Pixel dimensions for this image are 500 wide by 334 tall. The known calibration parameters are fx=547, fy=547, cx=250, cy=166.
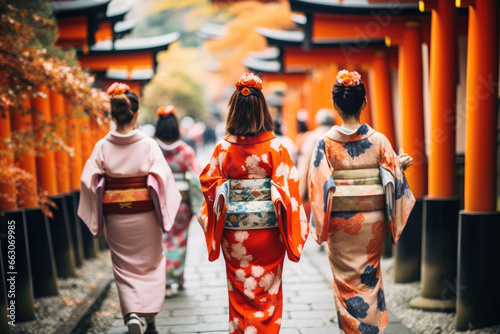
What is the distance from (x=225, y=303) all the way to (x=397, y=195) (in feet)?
10.1

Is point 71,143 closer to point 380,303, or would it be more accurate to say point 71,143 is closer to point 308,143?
point 308,143

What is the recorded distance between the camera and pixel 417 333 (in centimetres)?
544

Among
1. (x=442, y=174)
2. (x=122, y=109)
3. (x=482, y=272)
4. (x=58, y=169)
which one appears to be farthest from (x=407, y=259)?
(x=58, y=169)

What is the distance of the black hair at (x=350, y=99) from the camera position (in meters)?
4.75

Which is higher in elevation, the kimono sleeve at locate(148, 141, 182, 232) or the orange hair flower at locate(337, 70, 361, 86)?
the orange hair flower at locate(337, 70, 361, 86)

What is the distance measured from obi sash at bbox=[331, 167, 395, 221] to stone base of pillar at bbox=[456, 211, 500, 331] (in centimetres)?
124

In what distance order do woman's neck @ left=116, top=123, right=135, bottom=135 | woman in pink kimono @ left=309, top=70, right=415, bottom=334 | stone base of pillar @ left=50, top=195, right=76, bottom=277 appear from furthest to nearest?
stone base of pillar @ left=50, top=195, right=76, bottom=277 < woman's neck @ left=116, top=123, right=135, bottom=135 < woman in pink kimono @ left=309, top=70, right=415, bottom=334

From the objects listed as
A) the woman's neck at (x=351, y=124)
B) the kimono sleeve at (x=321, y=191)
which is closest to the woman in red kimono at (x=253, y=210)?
the kimono sleeve at (x=321, y=191)

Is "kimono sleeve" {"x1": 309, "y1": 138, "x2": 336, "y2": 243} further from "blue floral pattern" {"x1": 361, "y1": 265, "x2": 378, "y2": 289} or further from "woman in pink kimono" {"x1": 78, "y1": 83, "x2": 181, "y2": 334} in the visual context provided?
"woman in pink kimono" {"x1": 78, "y1": 83, "x2": 181, "y2": 334}

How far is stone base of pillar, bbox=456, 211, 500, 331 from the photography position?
17.5 ft

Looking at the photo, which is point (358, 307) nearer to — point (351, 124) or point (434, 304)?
point (351, 124)

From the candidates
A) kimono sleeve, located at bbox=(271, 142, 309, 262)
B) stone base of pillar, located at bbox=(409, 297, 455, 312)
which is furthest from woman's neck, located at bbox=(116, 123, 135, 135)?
stone base of pillar, located at bbox=(409, 297, 455, 312)

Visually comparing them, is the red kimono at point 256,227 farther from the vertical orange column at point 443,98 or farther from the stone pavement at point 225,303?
the vertical orange column at point 443,98

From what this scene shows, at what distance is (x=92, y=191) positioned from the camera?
533cm
